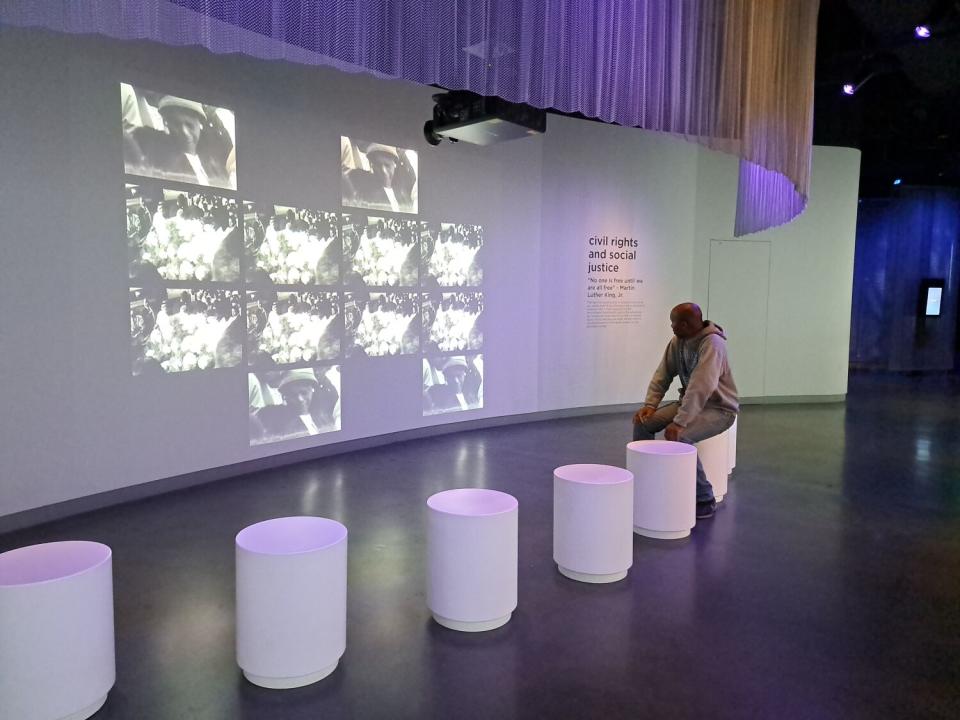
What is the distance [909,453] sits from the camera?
7.57 metres

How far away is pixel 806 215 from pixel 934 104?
116 inches

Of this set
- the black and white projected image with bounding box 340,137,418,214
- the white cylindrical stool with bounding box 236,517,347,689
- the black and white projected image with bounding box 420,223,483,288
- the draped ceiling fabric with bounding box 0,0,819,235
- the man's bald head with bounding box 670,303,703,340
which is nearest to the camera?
the draped ceiling fabric with bounding box 0,0,819,235

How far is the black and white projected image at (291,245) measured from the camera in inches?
249

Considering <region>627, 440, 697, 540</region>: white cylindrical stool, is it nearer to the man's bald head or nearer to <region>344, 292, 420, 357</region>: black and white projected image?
the man's bald head

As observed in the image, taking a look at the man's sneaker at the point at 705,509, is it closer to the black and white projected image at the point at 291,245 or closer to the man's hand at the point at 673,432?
the man's hand at the point at 673,432

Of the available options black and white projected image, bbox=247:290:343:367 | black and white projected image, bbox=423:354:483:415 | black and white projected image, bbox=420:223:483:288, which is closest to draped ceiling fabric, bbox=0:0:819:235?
black and white projected image, bbox=247:290:343:367

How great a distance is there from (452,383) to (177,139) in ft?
13.3

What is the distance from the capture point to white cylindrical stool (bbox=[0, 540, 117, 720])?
2365 millimetres

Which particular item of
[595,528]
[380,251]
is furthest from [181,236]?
[595,528]

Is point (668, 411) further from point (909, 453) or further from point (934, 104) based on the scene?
point (934, 104)

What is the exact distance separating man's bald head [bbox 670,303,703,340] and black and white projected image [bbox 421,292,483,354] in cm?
356

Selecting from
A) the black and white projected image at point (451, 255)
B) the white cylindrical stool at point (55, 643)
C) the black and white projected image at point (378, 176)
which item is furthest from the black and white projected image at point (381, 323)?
the white cylindrical stool at point (55, 643)

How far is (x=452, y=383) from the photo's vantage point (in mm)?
8375

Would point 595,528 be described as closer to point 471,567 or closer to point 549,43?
point 471,567
